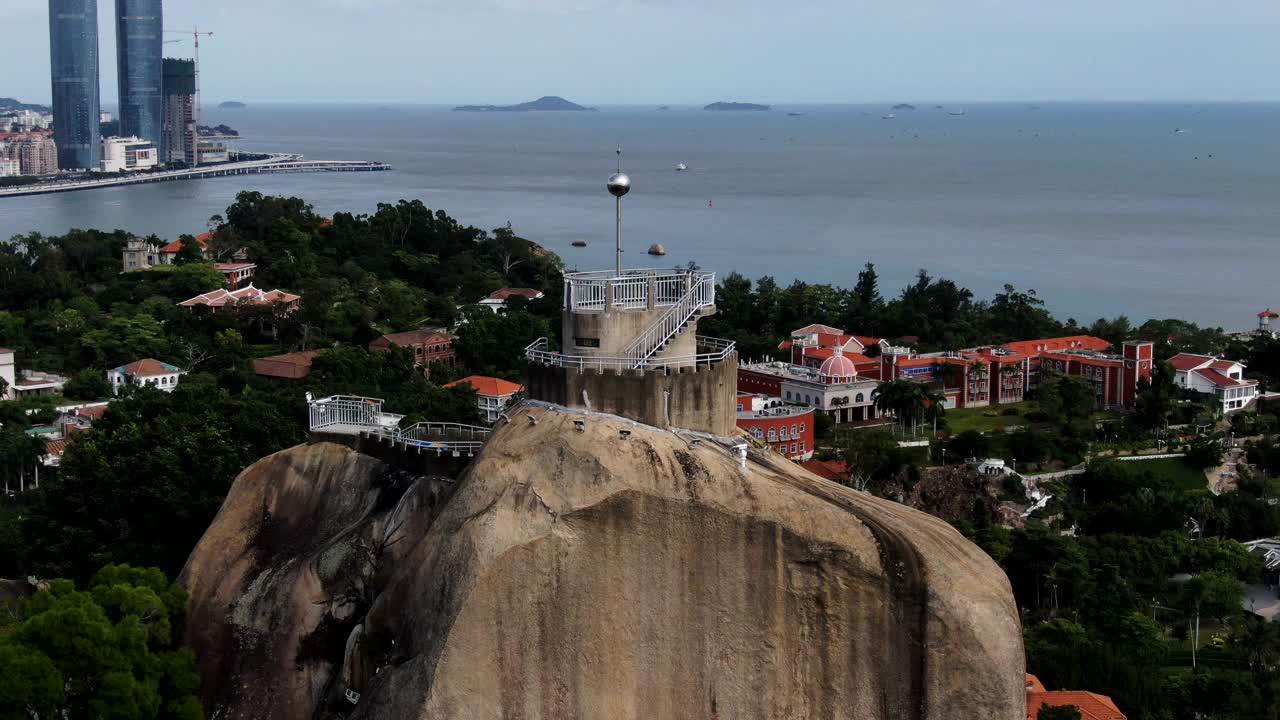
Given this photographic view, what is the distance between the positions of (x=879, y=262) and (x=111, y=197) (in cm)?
8849

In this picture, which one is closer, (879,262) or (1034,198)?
(879,262)

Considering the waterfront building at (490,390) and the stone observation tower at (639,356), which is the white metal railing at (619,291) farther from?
the waterfront building at (490,390)

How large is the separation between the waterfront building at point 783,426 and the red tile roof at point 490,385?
7223 millimetres

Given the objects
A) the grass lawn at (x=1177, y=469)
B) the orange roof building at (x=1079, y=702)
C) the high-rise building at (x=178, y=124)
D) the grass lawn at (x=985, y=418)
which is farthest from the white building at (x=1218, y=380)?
A: the high-rise building at (x=178, y=124)

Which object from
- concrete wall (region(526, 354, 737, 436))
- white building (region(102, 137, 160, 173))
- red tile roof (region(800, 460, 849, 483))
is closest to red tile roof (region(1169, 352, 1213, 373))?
red tile roof (region(800, 460, 849, 483))

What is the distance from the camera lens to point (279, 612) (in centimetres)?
1917

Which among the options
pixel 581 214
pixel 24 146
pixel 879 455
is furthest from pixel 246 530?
pixel 24 146

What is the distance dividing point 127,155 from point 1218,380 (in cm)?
15424

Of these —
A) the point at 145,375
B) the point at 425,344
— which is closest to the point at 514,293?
the point at 425,344

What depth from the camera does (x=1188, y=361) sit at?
2324 inches

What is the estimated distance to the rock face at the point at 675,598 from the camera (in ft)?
49.7

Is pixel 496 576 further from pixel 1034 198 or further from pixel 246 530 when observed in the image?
pixel 1034 198

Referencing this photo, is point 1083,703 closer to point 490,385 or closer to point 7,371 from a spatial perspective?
point 490,385

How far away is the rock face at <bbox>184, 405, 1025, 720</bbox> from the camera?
15.1 m
